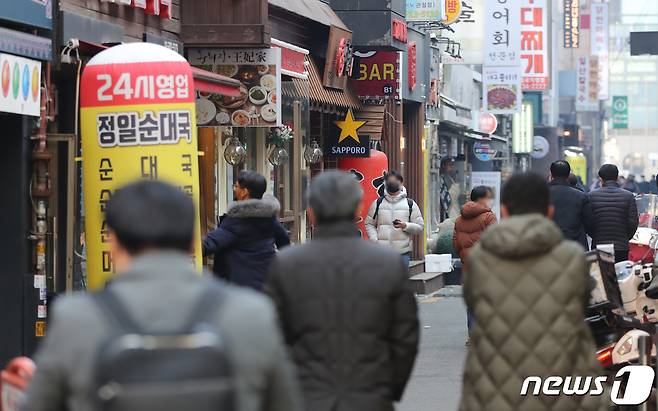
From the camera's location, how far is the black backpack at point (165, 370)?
3.65 m

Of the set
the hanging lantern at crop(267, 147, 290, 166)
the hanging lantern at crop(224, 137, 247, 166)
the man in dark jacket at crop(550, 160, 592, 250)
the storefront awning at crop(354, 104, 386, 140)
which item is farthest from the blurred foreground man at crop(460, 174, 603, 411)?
the storefront awning at crop(354, 104, 386, 140)

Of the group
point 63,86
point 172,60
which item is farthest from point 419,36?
point 172,60

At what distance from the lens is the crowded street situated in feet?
12.6

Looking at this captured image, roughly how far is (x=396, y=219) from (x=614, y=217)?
9.98 feet

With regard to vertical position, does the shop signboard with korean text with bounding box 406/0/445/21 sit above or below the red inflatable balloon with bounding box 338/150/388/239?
above

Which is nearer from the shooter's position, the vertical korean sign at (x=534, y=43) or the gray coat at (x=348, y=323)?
the gray coat at (x=348, y=323)

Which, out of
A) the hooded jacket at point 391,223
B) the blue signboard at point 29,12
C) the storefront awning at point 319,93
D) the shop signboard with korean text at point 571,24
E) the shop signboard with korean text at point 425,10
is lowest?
the hooded jacket at point 391,223

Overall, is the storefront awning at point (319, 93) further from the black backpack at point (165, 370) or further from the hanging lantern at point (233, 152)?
the black backpack at point (165, 370)

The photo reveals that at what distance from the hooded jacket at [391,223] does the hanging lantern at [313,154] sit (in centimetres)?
511

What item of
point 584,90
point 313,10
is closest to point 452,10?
point 313,10

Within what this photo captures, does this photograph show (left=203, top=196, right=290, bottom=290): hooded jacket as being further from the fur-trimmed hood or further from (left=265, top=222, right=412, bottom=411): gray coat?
(left=265, top=222, right=412, bottom=411): gray coat

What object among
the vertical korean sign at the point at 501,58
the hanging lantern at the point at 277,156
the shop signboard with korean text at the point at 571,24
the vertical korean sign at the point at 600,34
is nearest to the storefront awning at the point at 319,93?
the hanging lantern at the point at 277,156

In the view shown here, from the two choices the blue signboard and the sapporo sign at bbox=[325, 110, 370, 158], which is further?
the sapporo sign at bbox=[325, 110, 370, 158]

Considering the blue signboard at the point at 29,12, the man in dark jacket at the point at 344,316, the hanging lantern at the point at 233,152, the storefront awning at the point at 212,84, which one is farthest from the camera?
the hanging lantern at the point at 233,152
